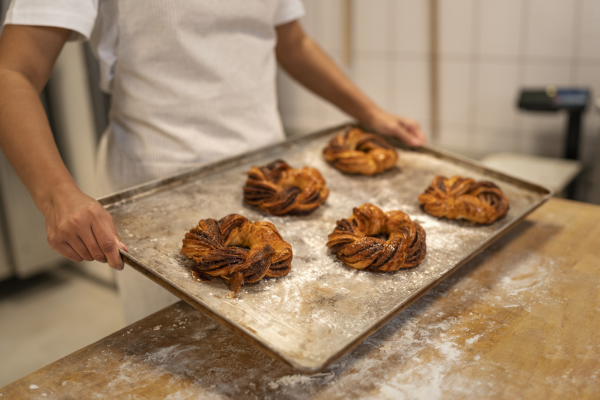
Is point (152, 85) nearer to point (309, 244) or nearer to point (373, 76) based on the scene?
point (309, 244)

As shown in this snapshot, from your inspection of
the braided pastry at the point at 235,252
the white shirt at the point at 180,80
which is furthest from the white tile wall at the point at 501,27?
the braided pastry at the point at 235,252

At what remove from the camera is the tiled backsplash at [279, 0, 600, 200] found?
242cm

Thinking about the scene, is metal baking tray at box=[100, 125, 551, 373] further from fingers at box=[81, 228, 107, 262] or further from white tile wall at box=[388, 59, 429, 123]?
white tile wall at box=[388, 59, 429, 123]

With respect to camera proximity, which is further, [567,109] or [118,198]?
[567,109]

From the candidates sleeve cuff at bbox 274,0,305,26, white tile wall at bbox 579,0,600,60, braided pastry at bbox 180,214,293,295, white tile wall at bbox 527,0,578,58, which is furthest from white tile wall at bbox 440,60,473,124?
braided pastry at bbox 180,214,293,295

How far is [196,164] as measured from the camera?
1.45m

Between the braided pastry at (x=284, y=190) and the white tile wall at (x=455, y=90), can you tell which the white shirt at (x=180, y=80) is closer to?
the braided pastry at (x=284, y=190)

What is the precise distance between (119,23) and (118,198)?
17.6 inches

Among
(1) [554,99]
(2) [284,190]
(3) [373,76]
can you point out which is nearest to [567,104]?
(1) [554,99]

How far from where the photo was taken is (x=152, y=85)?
1.36 metres

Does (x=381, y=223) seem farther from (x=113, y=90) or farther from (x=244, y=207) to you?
(x=113, y=90)

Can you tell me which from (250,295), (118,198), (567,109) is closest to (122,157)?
(118,198)

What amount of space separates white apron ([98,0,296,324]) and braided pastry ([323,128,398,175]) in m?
0.23

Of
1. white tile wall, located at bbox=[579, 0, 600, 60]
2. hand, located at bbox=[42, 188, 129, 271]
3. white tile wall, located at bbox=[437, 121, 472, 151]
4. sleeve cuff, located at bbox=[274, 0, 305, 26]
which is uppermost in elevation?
sleeve cuff, located at bbox=[274, 0, 305, 26]
